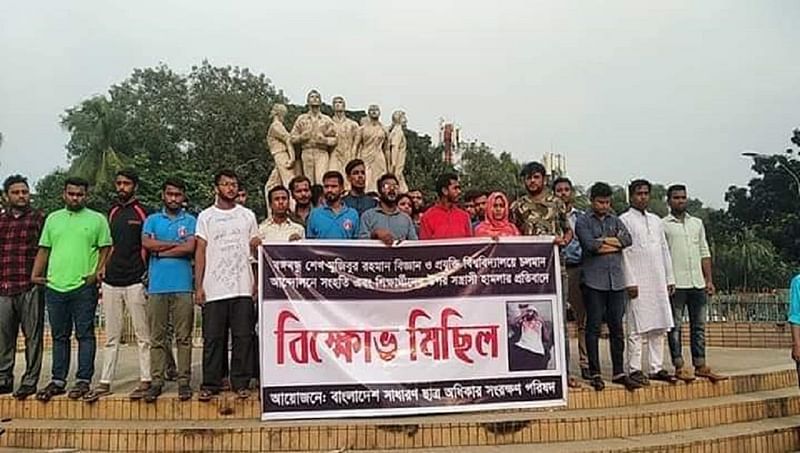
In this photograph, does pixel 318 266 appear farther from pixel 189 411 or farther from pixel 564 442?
pixel 564 442

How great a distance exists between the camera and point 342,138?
Result: 39.8ft

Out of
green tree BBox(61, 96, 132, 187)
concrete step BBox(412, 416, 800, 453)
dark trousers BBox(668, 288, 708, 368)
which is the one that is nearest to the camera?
concrete step BBox(412, 416, 800, 453)

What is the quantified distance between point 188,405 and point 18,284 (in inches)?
65.6

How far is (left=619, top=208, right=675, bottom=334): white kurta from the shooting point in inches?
248

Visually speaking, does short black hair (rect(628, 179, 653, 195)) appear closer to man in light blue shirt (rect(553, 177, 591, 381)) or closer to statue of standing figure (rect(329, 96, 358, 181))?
man in light blue shirt (rect(553, 177, 591, 381))

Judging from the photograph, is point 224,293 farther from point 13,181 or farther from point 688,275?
point 688,275

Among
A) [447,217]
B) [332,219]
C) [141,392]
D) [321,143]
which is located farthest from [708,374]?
[321,143]

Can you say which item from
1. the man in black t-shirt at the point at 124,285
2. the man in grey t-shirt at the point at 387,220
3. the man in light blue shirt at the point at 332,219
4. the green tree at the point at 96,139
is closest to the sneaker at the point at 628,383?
the man in grey t-shirt at the point at 387,220

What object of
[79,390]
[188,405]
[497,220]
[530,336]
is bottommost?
[188,405]

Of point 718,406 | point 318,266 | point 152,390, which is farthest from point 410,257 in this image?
point 718,406

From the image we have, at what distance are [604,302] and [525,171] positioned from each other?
1.18m

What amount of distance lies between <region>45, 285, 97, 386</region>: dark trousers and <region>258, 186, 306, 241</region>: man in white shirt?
1340 mm

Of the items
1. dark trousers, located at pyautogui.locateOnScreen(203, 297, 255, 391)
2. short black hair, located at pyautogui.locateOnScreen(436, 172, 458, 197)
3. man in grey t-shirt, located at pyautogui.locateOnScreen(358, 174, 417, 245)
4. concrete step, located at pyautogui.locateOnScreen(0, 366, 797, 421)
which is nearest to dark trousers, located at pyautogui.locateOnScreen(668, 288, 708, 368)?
concrete step, located at pyautogui.locateOnScreen(0, 366, 797, 421)

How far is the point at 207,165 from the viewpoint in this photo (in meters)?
37.6
